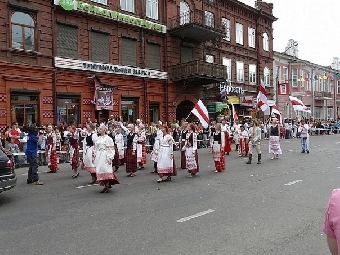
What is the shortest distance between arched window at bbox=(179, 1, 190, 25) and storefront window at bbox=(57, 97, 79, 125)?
11.0 m

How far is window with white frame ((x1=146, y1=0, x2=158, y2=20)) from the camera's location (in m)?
25.3

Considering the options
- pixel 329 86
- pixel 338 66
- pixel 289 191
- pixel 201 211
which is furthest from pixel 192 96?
pixel 338 66

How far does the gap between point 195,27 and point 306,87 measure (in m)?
29.8

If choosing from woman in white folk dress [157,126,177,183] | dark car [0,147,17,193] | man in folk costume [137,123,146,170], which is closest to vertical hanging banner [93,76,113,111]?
man in folk costume [137,123,146,170]

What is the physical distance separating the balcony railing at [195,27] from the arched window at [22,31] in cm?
1053

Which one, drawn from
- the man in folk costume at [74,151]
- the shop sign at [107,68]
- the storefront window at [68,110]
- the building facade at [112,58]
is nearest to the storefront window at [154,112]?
the building facade at [112,58]

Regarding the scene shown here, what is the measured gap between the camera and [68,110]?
2081 cm

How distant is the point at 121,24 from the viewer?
23.4m

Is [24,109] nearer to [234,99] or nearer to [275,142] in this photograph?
[275,142]

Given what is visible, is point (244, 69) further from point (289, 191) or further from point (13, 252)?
point (13, 252)

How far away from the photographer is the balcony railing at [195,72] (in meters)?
25.7

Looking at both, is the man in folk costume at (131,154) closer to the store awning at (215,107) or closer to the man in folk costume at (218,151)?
the man in folk costume at (218,151)

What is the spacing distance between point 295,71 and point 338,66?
22.5m

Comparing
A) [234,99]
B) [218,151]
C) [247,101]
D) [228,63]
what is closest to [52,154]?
[218,151]
